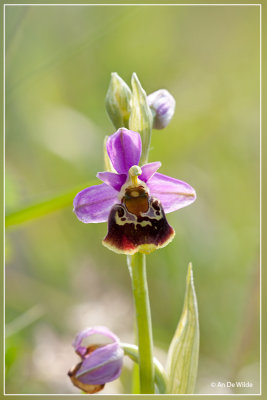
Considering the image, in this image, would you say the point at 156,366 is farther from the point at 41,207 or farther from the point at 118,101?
the point at 118,101

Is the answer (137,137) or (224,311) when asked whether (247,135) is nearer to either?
(224,311)

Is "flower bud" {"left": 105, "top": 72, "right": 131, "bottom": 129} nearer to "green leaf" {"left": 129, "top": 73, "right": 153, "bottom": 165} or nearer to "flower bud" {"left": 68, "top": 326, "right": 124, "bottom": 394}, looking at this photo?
"green leaf" {"left": 129, "top": 73, "right": 153, "bottom": 165}

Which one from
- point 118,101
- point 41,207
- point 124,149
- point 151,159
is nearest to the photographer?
point 124,149

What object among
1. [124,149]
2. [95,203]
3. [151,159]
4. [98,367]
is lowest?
[98,367]

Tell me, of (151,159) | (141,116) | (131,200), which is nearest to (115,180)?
(131,200)

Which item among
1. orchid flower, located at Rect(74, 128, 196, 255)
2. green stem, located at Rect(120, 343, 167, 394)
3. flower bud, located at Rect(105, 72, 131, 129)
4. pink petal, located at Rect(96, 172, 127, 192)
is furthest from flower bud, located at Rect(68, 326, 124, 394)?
flower bud, located at Rect(105, 72, 131, 129)
